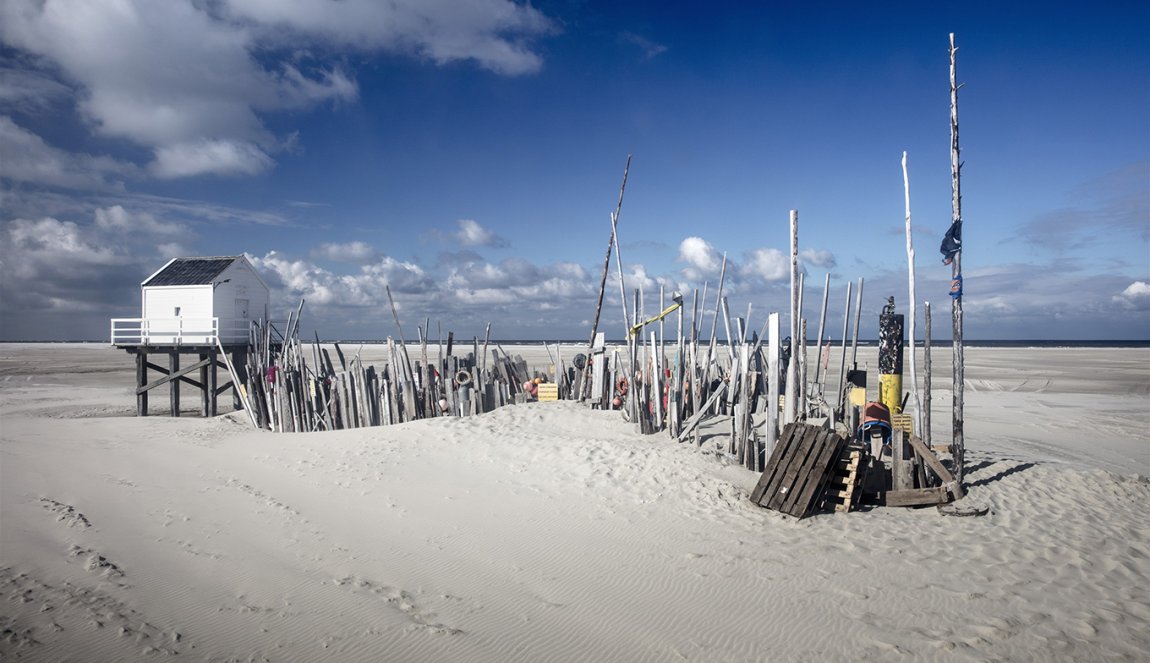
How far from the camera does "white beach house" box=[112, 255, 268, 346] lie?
19.5 metres

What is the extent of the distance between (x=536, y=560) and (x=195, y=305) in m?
18.3

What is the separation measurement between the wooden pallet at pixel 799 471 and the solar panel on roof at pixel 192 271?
18.8 meters

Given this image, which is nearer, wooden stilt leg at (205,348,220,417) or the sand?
the sand

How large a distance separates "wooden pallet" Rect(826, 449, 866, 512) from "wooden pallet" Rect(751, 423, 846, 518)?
23 centimetres

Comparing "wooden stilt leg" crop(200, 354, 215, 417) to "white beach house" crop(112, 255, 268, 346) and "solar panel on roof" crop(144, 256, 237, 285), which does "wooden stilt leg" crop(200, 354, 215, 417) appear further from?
"solar panel on roof" crop(144, 256, 237, 285)

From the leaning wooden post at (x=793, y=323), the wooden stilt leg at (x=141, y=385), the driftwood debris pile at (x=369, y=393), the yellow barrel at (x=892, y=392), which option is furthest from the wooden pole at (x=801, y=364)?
the wooden stilt leg at (x=141, y=385)

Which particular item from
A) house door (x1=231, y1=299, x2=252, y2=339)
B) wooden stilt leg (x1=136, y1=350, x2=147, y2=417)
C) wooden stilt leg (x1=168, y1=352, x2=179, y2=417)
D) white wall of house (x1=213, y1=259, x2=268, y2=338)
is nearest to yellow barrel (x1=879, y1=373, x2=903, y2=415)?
white wall of house (x1=213, y1=259, x2=268, y2=338)

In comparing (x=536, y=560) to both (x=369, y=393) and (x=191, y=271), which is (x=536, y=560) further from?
(x=191, y=271)

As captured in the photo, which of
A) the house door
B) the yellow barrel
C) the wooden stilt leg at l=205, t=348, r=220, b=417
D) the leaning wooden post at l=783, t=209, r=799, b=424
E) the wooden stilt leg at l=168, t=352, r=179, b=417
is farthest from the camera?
the house door

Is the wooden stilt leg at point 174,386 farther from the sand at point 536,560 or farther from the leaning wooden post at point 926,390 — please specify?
the leaning wooden post at point 926,390

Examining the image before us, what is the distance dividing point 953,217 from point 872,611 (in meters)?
4.80

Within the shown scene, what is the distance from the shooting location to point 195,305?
1984 cm

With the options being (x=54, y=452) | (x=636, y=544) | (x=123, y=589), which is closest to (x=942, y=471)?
(x=636, y=544)

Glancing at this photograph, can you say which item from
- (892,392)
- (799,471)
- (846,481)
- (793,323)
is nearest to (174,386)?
(793,323)
